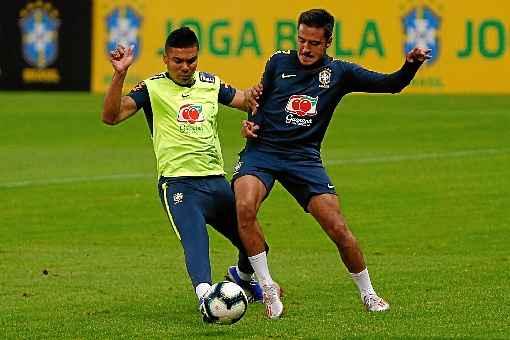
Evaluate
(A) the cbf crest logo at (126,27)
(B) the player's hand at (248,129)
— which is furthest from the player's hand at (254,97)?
(A) the cbf crest logo at (126,27)

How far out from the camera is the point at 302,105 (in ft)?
34.2

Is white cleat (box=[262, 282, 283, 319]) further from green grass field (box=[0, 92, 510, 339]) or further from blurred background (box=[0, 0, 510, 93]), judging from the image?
blurred background (box=[0, 0, 510, 93])

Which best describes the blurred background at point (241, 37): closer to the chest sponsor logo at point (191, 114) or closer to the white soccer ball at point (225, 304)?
the chest sponsor logo at point (191, 114)

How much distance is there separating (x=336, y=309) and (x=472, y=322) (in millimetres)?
1147

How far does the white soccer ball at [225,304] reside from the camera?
9367mm

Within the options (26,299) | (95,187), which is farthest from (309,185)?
(95,187)

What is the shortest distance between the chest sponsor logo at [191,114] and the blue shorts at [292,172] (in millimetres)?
501

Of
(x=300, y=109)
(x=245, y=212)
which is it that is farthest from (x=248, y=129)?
(x=245, y=212)

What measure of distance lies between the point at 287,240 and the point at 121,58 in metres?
5.83

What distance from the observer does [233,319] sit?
30.8 ft

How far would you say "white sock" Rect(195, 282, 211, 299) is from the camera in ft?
32.0

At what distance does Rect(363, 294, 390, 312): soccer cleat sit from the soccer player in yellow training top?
1102mm

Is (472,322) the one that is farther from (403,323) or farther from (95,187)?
(95,187)

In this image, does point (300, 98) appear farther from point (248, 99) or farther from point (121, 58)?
point (121, 58)
